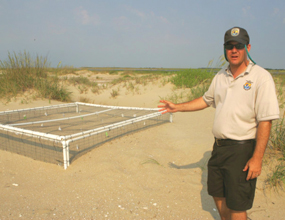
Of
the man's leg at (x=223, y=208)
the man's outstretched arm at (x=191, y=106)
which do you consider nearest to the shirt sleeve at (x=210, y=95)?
the man's outstretched arm at (x=191, y=106)

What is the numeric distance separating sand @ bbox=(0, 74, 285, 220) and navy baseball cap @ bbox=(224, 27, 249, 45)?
5.70 ft

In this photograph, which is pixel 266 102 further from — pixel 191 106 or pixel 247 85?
pixel 191 106

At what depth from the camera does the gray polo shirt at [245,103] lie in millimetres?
1635

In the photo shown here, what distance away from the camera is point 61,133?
4820 millimetres

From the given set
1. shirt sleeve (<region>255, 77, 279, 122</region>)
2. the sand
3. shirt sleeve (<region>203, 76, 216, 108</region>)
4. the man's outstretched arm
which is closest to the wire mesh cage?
the sand

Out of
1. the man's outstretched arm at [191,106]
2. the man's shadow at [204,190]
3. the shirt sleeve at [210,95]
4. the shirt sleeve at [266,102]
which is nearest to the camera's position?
the shirt sleeve at [266,102]

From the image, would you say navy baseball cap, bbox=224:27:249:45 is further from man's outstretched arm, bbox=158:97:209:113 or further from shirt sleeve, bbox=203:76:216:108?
man's outstretched arm, bbox=158:97:209:113


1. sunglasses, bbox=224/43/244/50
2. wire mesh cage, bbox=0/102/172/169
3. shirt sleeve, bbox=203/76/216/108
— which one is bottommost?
wire mesh cage, bbox=0/102/172/169

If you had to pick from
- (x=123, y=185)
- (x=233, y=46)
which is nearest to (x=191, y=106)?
(x=233, y=46)

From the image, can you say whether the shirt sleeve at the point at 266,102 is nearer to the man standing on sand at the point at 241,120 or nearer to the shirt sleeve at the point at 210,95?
the man standing on sand at the point at 241,120

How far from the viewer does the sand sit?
2443mm

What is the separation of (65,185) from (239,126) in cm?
212

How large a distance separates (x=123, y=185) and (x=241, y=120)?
168 cm

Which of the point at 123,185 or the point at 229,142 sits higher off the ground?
the point at 229,142
